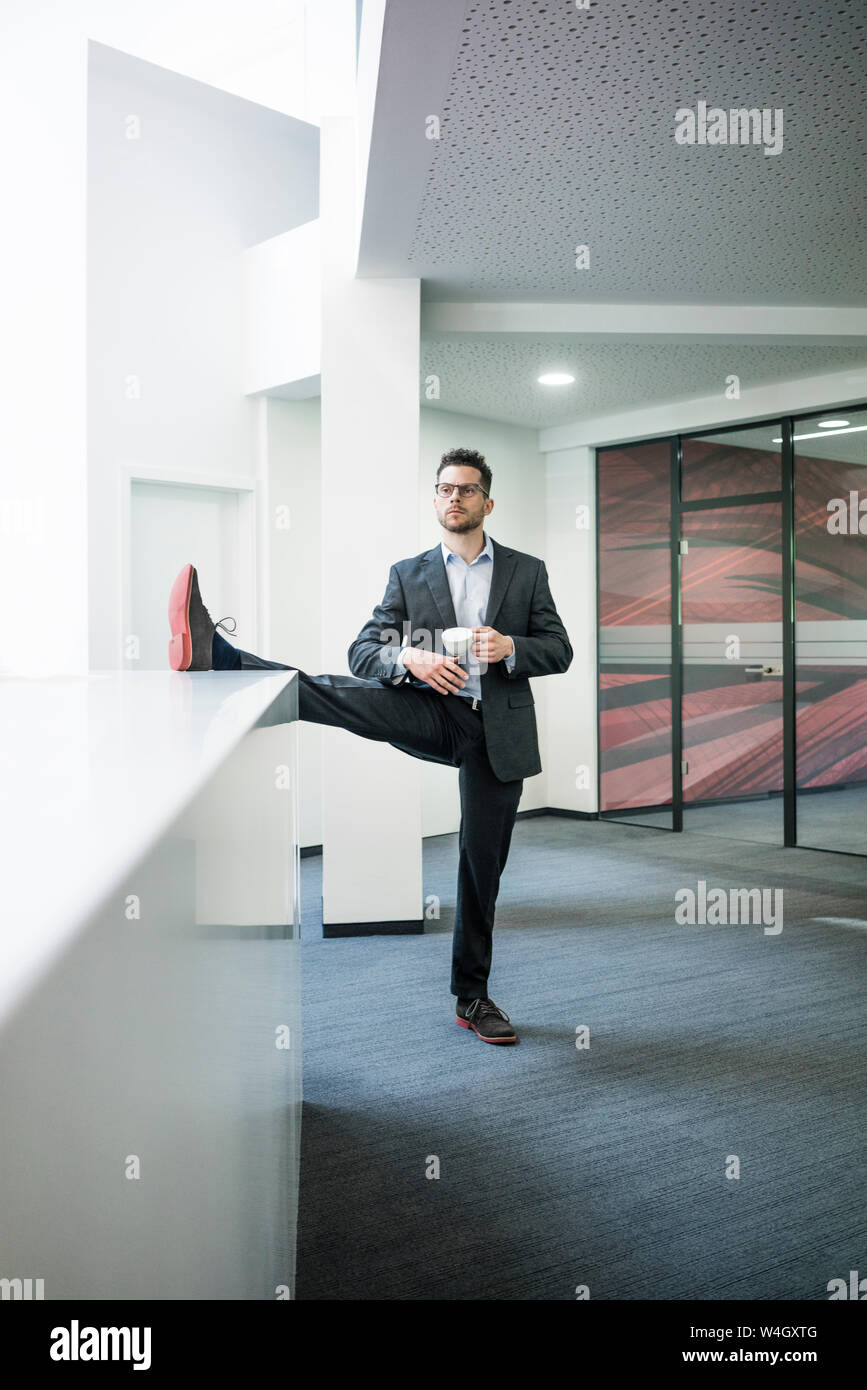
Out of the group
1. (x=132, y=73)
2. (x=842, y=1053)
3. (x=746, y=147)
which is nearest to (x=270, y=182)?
(x=132, y=73)

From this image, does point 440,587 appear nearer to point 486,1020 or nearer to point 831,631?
point 486,1020

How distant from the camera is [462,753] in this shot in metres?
2.65

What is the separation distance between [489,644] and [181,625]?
90 centimetres

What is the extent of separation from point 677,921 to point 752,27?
9.69ft

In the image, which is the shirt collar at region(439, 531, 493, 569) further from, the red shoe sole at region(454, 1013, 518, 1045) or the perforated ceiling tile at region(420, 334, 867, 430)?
the perforated ceiling tile at region(420, 334, 867, 430)

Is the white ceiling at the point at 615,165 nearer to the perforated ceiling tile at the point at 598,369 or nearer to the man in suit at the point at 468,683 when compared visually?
the perforated ceiling tile at the point at 598,369

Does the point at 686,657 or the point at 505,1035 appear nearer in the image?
the point at 505,1035

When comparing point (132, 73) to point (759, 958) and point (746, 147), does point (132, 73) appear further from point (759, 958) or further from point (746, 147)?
point (759, 958)

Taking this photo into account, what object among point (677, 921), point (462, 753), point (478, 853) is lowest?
point (677, 921)

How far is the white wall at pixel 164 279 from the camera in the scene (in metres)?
4.53

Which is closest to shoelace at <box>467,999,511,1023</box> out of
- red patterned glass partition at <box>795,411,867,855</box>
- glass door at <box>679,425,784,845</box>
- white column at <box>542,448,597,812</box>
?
red patterned glass partition at <box>795,411,867,855</box>

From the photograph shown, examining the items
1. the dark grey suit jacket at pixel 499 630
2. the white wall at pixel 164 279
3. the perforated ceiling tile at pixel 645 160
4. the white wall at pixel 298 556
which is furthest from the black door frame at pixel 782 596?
the dark grey suit jacket at pixel 499 630

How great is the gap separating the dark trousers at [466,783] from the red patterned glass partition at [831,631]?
121 inches
